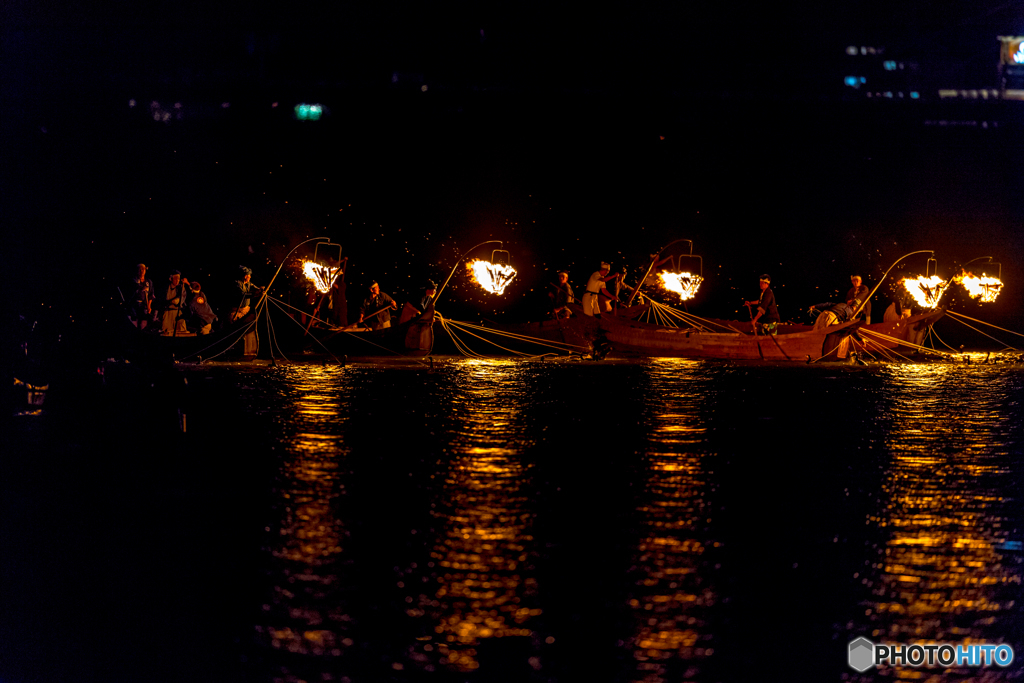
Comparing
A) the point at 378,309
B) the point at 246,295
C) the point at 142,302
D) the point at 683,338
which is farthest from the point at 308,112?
the point at 683,338

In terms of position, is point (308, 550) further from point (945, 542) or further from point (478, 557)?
point (945, 542)

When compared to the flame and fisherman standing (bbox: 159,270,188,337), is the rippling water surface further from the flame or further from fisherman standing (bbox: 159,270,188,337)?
the flame

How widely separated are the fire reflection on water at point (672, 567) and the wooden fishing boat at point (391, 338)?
958 centimetres

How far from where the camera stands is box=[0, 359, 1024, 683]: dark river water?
3.83 meters

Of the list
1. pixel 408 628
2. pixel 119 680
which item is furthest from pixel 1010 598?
pixel 119 680

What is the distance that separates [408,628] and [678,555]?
1.70m

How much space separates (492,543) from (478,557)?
26 centimetres

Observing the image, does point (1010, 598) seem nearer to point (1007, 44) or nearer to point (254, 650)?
point (254, 650)

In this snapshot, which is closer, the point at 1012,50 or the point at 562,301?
the point at 562,301

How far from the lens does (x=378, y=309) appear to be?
18141 millimetres

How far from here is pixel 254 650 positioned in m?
3.78

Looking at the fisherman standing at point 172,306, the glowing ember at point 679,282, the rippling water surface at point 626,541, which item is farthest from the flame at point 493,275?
the rippling water surface at point 626,541

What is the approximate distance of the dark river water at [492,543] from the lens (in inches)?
151

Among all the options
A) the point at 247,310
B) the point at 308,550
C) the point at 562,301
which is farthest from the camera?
the point at 562,301
